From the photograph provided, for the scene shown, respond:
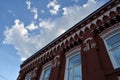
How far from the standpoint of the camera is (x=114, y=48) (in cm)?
735

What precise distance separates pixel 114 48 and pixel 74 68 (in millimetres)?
2930

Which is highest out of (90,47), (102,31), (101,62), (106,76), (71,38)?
(71,38)

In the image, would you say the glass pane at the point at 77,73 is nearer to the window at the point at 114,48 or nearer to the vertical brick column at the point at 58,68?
the vertical brick column at the point at 58,68

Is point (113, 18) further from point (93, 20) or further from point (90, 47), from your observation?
point (90, 47)

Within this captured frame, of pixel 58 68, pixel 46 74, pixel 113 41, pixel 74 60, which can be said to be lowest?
pixel 58 68

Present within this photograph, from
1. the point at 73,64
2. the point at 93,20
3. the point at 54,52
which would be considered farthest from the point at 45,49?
the point at 93,20

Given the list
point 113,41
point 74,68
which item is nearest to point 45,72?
point 74,68

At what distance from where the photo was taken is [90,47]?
8.42m

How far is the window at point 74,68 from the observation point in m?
8.16

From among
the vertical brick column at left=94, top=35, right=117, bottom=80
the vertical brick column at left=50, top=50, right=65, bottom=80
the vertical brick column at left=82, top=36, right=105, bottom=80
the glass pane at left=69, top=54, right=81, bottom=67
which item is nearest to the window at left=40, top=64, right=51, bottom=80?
the vertical brick column at left=50, top=50, right=65, bottom=80

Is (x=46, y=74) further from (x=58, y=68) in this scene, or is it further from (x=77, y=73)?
(x=77, y=73)

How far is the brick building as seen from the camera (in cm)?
696

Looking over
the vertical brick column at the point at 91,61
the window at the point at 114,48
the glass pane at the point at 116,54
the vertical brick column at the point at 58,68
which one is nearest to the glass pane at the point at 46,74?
the vertical brick column at the point at 58,68

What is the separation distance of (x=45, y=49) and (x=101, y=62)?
7.19 m
